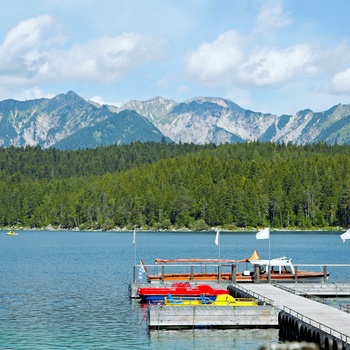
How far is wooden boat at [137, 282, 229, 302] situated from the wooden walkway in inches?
113

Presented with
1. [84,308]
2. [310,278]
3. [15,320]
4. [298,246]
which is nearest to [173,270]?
[310,278]

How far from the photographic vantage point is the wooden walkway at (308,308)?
41.2 m

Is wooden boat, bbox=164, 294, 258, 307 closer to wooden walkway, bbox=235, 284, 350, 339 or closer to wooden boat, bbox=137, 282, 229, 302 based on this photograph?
wooden walkway, bbox=235, 284, 350, 339

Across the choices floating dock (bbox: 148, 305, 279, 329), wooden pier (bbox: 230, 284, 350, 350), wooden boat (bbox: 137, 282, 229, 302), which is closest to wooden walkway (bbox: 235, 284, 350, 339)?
wooden pier (bbox: 230, 284, 350, 350)

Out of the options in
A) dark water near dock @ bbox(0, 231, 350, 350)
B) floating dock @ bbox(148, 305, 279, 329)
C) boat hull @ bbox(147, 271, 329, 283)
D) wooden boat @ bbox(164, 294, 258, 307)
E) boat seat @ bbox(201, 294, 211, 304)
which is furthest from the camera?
boat hull @ bbox(147, 271, 329, 283)

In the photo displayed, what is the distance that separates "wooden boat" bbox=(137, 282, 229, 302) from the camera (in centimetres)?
5772

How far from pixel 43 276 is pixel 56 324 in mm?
35928

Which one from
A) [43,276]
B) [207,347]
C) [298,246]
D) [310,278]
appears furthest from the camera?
[298,246]

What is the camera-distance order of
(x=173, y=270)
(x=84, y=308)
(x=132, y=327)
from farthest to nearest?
(x=173, y=270) < (x=84, y=308) < (x=132, y=327)

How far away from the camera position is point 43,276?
84.5 meters

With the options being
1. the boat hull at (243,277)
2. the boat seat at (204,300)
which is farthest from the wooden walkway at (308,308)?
the boat hull at (243,277)

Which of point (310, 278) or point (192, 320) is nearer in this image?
point (192, 320)

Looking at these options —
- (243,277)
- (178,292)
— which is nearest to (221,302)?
(178,292)

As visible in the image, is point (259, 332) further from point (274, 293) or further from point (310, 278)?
point (310, 278)
